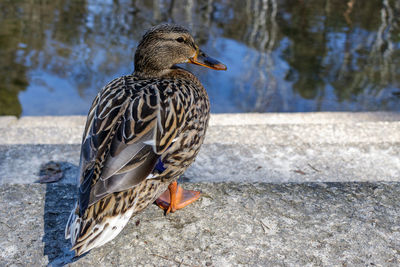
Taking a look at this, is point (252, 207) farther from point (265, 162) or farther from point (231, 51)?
point (231, 51)

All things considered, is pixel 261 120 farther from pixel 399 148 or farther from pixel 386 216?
pixel 386 216

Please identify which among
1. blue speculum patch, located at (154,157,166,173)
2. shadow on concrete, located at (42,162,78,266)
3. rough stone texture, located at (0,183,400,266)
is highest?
blue speculum patch, located at (154,157,166,173)

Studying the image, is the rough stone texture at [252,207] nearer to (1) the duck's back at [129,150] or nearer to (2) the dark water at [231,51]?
(1) the duck's back at [129,150]

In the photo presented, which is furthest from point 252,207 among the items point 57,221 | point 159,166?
point 57,221

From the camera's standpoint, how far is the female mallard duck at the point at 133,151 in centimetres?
204

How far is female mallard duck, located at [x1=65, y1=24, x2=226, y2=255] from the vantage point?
204cm

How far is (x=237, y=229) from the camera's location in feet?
7.77

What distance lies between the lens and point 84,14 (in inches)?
326

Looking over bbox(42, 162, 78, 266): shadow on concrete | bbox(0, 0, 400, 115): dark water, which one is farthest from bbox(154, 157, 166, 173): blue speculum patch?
bbox(0, 0, 400, 115): dark water

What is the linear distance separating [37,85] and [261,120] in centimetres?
338

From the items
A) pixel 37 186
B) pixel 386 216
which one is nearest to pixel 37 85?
pixel 37 186

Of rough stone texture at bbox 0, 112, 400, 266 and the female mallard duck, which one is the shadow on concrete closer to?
rough stone texture at bbox 0, 112, 400, 266

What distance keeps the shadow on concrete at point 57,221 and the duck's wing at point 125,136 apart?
0.32m

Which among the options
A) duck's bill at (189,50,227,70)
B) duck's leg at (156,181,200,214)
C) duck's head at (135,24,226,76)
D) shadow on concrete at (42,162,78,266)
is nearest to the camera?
shadow on concrete at (42,162,78,266)
